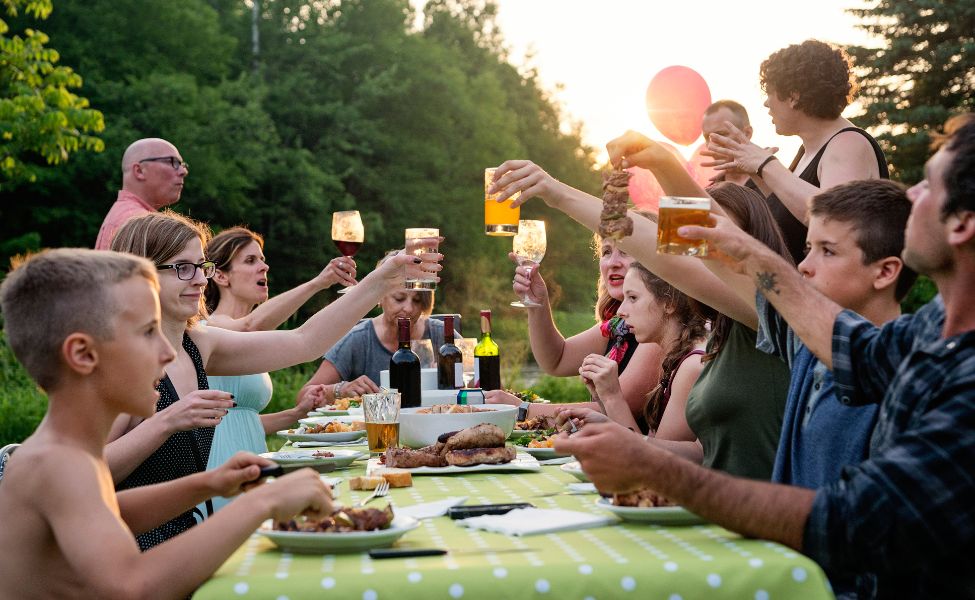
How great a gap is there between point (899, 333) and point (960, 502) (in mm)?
502

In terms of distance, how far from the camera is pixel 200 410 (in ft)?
9.11

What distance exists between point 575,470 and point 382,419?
32.6 inches

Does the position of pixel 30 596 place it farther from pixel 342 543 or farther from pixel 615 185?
pixel 615 185

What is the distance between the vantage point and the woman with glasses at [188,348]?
2951 millimetres

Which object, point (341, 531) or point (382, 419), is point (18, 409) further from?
point (341, 531)

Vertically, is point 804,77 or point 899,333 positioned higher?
point 804,77

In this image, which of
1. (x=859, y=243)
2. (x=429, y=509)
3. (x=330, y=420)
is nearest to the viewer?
(x=429, y=509)

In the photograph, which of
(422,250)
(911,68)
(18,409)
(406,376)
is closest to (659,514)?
(422,250)

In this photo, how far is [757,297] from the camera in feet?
Answer: 8.93

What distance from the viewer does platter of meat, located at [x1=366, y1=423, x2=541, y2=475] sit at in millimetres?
3021

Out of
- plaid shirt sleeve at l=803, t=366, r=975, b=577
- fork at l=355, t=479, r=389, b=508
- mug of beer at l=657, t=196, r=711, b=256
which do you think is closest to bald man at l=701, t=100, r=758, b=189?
mug of beer at l=657, t=196, r=711, b=256

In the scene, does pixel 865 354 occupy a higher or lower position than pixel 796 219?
lower

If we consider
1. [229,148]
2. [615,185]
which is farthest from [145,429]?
[229,148]

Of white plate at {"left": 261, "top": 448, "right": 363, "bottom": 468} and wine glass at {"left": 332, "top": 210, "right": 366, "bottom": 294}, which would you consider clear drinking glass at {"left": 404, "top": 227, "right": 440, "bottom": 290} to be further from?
wine glass at {"left": 332, "top": 210, "right": 366, "bottom": 294}
